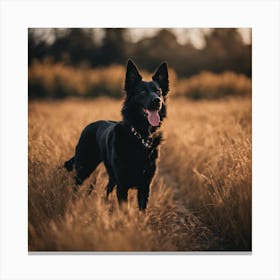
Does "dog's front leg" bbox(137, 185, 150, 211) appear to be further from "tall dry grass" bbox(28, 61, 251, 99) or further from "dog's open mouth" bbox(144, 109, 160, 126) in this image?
"tall dry grass" bbox(28, 61, 251, 99)

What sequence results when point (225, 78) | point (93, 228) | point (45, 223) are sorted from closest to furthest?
point (93, 228), point (45, 223), point (225, 78)

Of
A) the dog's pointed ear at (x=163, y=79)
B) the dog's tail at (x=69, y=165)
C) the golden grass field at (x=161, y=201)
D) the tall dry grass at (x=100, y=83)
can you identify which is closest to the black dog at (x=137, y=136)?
the dog's pointed ear at (x=163, y=79)

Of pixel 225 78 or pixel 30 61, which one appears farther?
pixel 225 78

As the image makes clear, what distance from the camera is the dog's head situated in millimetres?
3475

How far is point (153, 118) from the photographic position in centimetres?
348

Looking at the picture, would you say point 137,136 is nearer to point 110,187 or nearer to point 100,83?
point 110,187

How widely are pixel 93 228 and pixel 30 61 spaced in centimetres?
201

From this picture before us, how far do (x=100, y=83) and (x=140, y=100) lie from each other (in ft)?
7.17

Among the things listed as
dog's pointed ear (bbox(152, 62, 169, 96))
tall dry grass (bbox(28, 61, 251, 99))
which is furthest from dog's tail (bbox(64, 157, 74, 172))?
dog's pointed ear (bbox(152, 62, 169, 96))

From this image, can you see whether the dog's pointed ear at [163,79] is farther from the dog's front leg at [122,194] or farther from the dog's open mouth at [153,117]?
the dog's front leg at [122,194]

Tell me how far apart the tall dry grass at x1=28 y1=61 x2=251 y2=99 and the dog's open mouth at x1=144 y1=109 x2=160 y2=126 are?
766 mm
